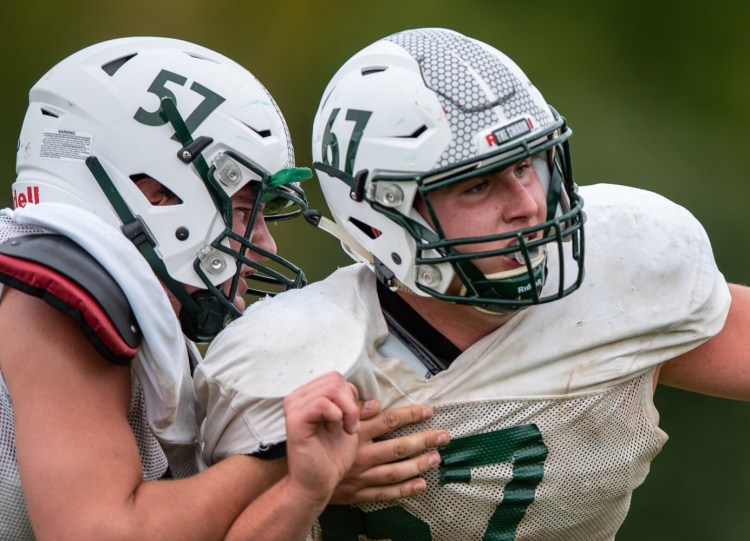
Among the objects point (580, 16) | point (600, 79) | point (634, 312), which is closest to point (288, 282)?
point (634, 312)

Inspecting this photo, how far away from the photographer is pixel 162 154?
234 centimetres

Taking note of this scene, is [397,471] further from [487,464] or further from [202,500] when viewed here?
[202,500]

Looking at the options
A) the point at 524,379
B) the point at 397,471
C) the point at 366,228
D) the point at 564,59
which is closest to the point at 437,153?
the point at 366,228

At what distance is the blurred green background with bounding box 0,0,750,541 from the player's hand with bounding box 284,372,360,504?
2.74m

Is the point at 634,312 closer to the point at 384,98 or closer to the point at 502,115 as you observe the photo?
the point at 502,115

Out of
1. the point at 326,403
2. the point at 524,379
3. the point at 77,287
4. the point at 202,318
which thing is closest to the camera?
the point at 326,403

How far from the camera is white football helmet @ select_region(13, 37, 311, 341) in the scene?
2.32m

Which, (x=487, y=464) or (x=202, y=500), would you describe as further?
(x=487, y=464)

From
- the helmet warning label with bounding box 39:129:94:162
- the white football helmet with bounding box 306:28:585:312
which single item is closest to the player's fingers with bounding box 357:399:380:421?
the white football helmet with bounding box 306:28:585:312

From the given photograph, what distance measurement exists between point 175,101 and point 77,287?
1.84ft

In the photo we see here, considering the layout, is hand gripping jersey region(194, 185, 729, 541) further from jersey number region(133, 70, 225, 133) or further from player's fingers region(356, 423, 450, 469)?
jersey number region(133, 70, 225, 133)

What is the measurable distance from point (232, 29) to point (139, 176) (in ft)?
9.73

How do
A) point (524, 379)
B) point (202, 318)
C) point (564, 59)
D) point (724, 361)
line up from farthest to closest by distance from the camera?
point (564, 59), point (202, 318), point (724, 361), point (524, 379)

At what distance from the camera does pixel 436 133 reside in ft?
6.73
